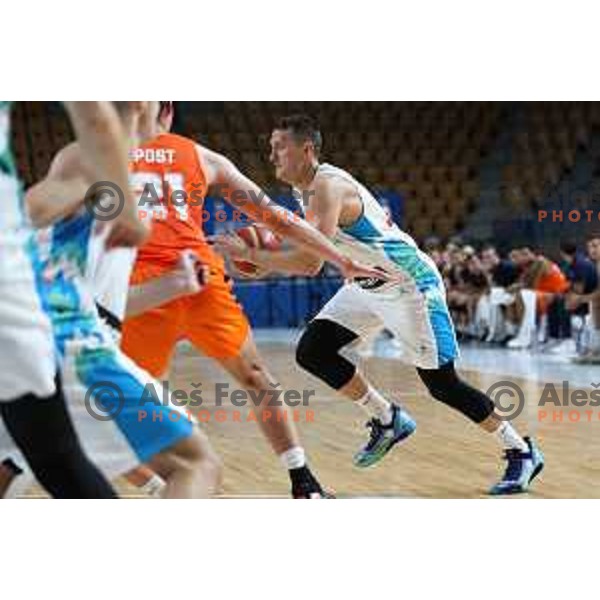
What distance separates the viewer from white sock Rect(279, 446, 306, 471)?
4.74 metres

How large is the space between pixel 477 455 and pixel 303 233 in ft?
5.61

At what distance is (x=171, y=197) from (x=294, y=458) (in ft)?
3.56

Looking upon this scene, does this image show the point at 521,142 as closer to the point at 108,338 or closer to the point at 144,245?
the point at 144,245

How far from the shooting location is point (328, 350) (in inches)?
206

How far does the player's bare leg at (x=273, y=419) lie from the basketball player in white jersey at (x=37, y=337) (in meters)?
0.98

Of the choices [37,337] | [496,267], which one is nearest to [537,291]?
[496,267]

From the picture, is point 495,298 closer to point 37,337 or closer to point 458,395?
point 458,395

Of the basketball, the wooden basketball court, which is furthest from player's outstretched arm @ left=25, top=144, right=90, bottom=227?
the wooden basketball court

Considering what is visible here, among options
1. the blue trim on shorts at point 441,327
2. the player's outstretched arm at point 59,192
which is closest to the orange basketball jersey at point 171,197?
the player's outstretched arm at point 59,192

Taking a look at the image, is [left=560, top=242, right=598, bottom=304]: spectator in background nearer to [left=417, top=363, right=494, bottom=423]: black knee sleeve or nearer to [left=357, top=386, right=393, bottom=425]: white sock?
[left=417, top=363, right=494, bottom=423]: black knee sleeve

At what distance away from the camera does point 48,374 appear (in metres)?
3.40

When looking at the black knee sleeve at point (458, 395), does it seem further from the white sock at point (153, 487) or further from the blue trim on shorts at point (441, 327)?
the white sock at point (153, 487)

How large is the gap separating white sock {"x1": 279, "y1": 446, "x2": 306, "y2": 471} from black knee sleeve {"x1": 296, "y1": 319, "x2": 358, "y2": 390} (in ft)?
1.71

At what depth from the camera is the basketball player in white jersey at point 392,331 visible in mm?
5055
